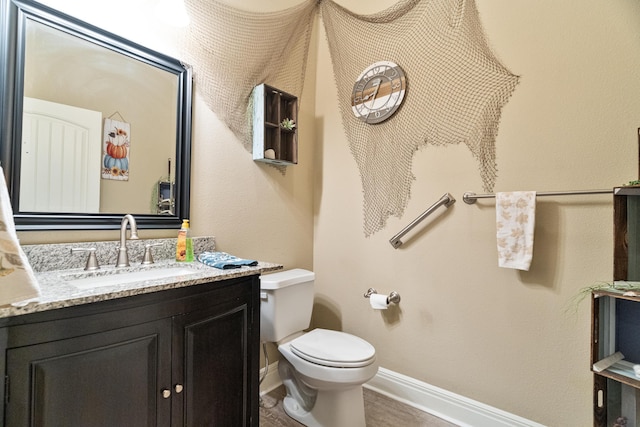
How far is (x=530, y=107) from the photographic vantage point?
4.80 feet

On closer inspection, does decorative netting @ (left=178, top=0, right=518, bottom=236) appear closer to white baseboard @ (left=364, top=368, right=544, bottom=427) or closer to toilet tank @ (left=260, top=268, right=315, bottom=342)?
toilet tank @ (left=260, top=268, right=315, bottom=342)

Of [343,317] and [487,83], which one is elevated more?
[487,83]

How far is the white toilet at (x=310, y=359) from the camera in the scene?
1.42 metres

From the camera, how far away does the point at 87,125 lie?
1.24m

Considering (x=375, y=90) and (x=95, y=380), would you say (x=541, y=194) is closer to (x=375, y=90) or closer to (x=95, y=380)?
(x=375, y=90)

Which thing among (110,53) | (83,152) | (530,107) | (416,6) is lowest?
(83,152)

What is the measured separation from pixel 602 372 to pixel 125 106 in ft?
7.44

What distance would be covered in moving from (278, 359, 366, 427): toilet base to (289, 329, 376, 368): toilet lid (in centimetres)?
15

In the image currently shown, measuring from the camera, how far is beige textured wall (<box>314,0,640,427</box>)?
4.23 ft

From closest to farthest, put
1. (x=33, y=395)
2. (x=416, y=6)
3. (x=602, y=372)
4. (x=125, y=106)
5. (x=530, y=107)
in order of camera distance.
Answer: (x=33, y=395)
(x=602, y=372)
(x=125, y=106)
(x=530, y=107)
(x=416, y=6)

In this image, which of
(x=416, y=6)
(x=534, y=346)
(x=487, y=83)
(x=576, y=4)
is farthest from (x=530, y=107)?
(x=534, y=346)

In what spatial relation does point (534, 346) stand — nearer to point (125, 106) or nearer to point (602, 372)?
point (602, 372)

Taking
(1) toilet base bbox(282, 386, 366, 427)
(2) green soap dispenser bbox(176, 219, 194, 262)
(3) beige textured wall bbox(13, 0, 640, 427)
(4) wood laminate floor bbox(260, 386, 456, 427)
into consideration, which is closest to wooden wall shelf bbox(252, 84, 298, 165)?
(3) beige textured wall bbox(13, 0, 640, 427)

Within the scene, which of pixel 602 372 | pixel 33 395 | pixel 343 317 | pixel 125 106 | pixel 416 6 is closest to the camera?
pixel 33 395
